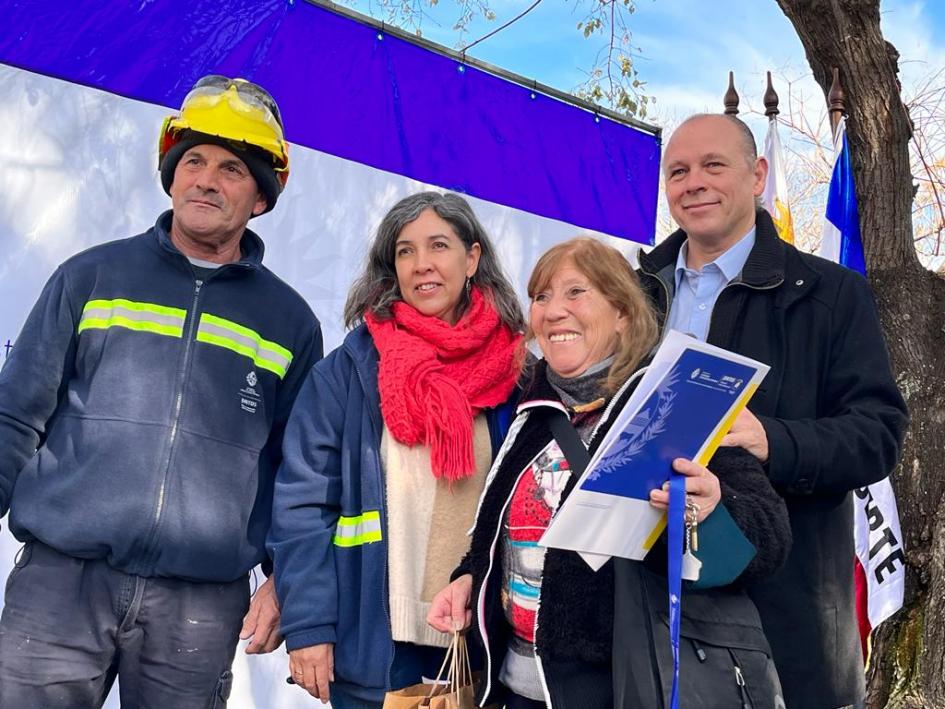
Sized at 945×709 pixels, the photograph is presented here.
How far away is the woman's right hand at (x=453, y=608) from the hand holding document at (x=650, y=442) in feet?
1.66

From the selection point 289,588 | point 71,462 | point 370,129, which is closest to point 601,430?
point 289,588

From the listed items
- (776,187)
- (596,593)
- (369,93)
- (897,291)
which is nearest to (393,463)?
(596,593)

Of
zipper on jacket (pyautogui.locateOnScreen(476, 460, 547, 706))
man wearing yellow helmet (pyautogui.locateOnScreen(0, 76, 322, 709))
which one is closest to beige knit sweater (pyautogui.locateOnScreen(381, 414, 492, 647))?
zipper on jacket (pyautogui.locateOnScreen(476, 460, 547, 706))

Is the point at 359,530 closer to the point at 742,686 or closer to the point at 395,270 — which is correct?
the point at 395,270

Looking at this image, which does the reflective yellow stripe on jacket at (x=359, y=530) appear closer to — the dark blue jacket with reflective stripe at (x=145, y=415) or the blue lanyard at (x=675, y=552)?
the dark blue jacket with reflective stripe at (x=145, y=415)

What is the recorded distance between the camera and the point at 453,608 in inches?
88.1

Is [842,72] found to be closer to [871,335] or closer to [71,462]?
[871,335]

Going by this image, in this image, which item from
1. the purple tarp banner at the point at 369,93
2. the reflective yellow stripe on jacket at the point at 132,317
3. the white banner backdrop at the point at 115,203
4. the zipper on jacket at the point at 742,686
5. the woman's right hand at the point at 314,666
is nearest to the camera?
the zipper on jacket at the point at 742,686

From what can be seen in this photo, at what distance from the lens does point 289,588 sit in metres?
2.36

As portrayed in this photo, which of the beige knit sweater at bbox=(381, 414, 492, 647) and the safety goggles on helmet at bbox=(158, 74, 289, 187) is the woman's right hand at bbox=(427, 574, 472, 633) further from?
the safety goggles on helmet at bbox=(158, 74, 289, 187)

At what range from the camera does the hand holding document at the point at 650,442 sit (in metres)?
1.66

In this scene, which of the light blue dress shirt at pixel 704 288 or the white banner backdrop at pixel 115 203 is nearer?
the light blue dress shirt at pixel 704 288

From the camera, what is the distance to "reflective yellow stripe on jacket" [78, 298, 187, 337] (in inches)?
101

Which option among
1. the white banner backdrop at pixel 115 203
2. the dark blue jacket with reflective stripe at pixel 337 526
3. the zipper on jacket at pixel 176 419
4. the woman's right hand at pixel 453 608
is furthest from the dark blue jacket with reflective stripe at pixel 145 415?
the white banner backdrop at pixel 115 203
